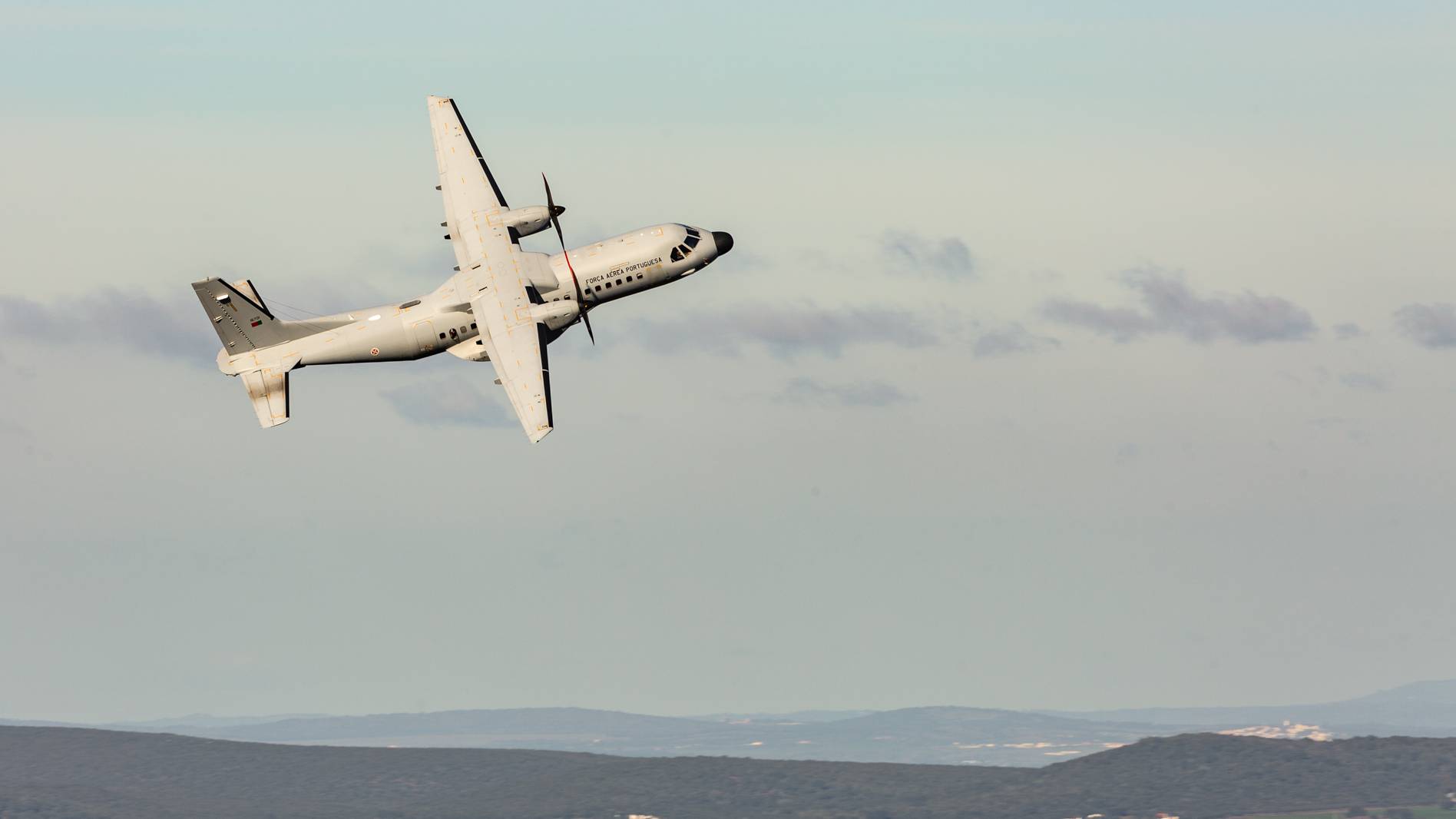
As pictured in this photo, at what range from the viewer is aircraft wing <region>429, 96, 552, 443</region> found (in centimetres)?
9719

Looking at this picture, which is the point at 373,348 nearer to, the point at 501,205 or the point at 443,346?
the point at 443,346

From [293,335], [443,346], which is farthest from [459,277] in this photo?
[293,335]

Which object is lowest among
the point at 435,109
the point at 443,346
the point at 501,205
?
the point at 443,346

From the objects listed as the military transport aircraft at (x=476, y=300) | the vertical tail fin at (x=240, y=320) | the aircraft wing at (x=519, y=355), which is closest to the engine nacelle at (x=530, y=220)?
the military transport aircraft at (x=476, y=300)

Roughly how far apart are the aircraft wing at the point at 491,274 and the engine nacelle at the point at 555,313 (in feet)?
1.43

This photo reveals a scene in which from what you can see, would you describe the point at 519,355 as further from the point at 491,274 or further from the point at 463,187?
the point at 463,187

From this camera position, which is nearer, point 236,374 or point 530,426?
point 530,426

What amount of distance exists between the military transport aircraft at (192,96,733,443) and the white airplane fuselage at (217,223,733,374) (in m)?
0.07

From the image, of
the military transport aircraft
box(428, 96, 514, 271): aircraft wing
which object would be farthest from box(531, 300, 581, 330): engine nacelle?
box(428, 96, 514, 271): aircraft wing

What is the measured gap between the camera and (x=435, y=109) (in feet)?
374

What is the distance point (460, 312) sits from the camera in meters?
103

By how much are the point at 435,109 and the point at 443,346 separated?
19411 mm

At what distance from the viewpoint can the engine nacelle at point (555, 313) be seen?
10094 cm

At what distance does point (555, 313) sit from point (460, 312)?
20.4 ft
